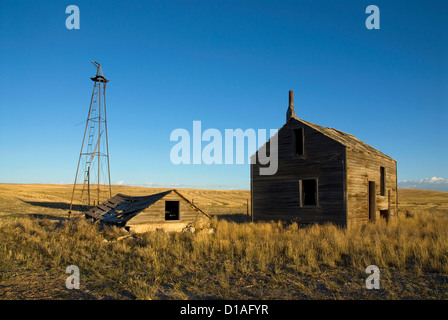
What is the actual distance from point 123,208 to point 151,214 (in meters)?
2.96

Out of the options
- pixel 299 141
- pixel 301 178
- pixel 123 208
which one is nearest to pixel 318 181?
pixel 301 178

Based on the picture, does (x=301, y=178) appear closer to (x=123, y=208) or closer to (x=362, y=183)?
(x=362, y=183)

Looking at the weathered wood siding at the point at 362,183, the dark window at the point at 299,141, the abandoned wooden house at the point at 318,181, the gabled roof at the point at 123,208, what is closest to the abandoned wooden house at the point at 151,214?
the gabled roof at the point at 123,208

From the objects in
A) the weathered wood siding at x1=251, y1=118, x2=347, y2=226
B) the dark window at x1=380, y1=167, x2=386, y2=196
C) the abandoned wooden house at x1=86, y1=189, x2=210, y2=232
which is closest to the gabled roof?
the abandoned wooden house at x1=86, y1=189, x2=210, y2=232

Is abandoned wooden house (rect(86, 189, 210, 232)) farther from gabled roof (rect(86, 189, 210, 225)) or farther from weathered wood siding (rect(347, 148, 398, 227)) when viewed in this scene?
weathered wood siding (rect(347, 148, 398, 227))

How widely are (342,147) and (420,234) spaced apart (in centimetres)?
499

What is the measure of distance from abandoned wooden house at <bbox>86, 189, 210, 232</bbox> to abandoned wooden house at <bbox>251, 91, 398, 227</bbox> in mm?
4186

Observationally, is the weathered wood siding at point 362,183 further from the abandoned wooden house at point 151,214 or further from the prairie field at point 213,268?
the abandoned wooden house at point 151,214

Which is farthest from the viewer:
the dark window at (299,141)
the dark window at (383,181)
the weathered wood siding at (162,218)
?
the dark window at (383,181)

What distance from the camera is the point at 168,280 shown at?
7.56 m

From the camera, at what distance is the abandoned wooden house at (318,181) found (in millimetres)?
16000

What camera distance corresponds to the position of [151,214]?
15.3 metres

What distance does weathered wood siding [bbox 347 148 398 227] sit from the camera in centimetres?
1606
